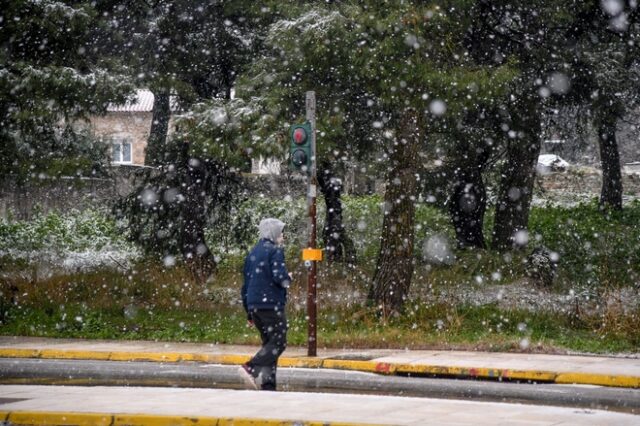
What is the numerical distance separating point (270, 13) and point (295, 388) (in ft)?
34.1

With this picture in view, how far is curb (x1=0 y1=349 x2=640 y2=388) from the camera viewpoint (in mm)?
12664

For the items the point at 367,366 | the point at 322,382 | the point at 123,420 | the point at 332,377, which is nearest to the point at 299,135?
the point at 367,366

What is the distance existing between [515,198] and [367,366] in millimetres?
11918

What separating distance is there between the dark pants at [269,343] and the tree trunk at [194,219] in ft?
38.3

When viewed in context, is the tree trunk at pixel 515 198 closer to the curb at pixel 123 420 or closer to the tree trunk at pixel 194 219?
the tree trunk at pixel 194 219

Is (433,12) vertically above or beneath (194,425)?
above

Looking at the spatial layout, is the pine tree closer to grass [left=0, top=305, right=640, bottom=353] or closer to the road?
grass [left=0, top=305, right=640, bottom=353]

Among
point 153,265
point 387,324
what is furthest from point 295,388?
point 153,265

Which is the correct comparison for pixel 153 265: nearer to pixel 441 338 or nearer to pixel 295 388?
pixel 441 338

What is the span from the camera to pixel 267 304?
11250 millimetres

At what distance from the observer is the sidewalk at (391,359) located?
12969mm

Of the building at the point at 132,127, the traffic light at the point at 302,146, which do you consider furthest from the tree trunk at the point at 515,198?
the building at the point at 132,127

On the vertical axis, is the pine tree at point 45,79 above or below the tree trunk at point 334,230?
above

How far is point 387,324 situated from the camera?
18094 mm
